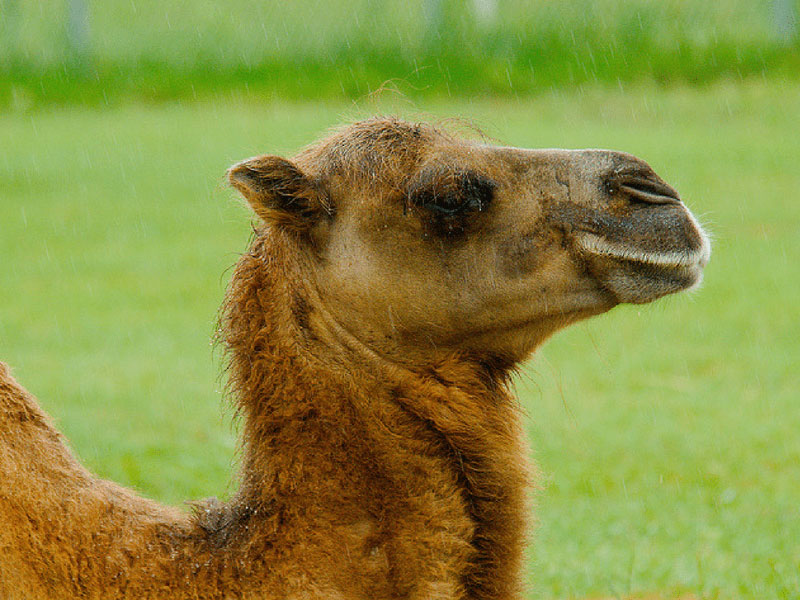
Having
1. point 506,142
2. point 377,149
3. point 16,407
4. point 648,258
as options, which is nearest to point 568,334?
point 506,142

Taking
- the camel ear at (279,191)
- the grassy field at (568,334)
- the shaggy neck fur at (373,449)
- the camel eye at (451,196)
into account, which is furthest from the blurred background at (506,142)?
the camel eye at (451,196)

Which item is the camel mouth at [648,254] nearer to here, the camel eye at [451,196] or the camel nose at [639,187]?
the camel nose at [639,187]

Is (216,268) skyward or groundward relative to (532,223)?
groundward

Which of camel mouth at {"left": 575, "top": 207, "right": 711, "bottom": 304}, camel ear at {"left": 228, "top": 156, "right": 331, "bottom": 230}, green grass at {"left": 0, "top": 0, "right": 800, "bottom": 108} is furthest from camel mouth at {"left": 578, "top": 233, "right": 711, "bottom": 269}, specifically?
green grass at {"left": 0, "top": 0, "right": 800, "bottom": 108}

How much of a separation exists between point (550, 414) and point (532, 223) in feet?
21.2

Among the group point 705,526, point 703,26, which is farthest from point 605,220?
point 703,26

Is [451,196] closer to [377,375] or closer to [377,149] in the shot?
[377,149]

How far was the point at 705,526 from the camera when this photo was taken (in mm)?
6977

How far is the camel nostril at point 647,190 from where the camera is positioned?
3.75 meters

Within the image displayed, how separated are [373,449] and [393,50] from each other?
17473mm

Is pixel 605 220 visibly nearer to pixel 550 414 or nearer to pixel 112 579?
pixel 112 579

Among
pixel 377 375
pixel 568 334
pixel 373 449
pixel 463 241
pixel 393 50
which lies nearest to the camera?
pixel 373 449

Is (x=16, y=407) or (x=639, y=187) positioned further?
(x=639, y=187)

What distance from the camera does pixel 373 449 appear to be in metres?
3.58
